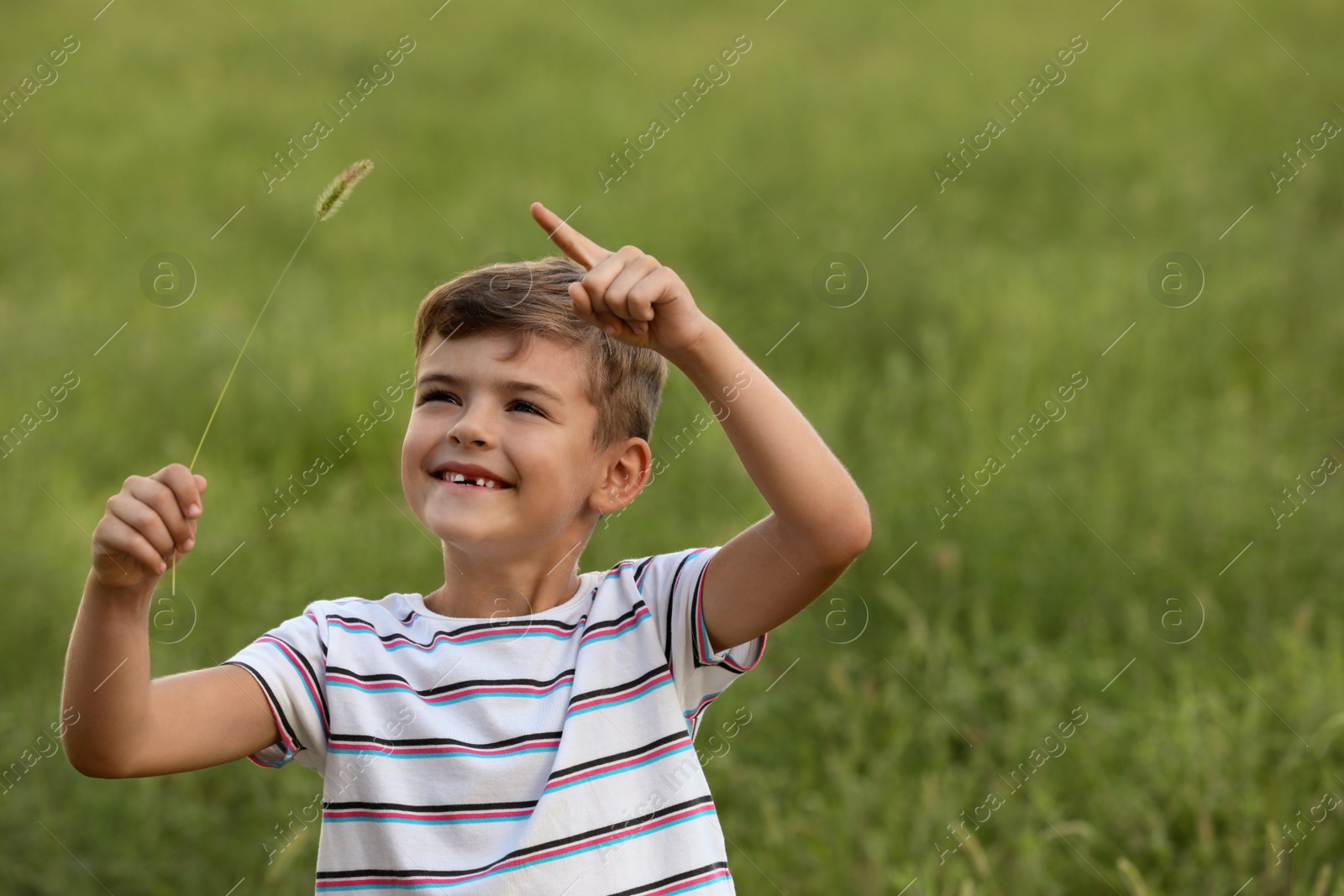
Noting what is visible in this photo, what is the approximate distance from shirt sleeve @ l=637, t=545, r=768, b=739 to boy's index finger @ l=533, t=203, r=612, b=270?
434 mm

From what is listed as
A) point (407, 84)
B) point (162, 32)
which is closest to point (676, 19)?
point (407, 84)

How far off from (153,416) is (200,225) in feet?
6.69

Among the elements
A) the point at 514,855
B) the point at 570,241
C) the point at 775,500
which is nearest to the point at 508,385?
the point at 570,241

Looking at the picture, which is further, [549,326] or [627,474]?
[627,474]

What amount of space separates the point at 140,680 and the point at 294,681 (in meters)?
0.23

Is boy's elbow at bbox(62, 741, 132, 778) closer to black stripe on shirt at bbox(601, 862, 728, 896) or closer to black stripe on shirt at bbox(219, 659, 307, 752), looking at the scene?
black stripe on shirt at bbox(219, 659, 307, 752)

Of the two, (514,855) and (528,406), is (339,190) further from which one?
(514,855)

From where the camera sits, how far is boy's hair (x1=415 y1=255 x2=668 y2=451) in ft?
5.69

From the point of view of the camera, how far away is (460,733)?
1613 millimetres

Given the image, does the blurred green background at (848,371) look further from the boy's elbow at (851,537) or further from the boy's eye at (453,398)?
the boy's eye at (453,398)

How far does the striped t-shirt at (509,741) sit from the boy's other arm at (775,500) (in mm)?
84

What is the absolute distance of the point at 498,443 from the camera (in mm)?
1662

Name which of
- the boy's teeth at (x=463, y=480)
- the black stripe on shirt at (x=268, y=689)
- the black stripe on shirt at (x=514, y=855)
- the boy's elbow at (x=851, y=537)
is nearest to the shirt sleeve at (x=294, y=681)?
the black stripe on shirt at (x=268, y=689)

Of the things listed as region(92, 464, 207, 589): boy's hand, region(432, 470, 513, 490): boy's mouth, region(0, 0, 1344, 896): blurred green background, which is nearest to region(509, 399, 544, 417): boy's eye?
region(432, 470, 513, 490): boy's mouth
